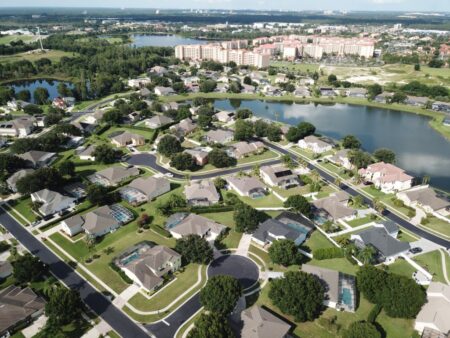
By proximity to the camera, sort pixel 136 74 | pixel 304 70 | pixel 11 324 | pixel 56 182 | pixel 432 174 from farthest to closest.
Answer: pixel 304 70, pixel 136 74, pixel 432 174, pixel 56 182, pixel 11 324

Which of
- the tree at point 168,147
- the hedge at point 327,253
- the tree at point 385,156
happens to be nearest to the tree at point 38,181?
the tree at point 168,147

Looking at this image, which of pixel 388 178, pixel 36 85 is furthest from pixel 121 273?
pixel 36 85

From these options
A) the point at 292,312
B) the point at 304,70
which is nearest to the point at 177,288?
the point at 292,312

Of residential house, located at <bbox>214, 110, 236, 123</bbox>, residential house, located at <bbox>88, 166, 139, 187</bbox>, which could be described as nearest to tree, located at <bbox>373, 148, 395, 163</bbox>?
residential house, located at <bbox>214, 110, 236, 123</bbox>

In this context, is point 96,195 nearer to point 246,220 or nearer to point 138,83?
point 246,220

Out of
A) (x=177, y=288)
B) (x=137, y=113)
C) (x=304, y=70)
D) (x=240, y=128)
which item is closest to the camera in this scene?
(x=177, y=288)

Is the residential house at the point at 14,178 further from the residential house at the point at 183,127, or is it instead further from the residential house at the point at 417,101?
the residential house at the point at 417,101

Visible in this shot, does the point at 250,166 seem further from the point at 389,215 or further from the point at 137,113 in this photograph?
the point at 137,113
